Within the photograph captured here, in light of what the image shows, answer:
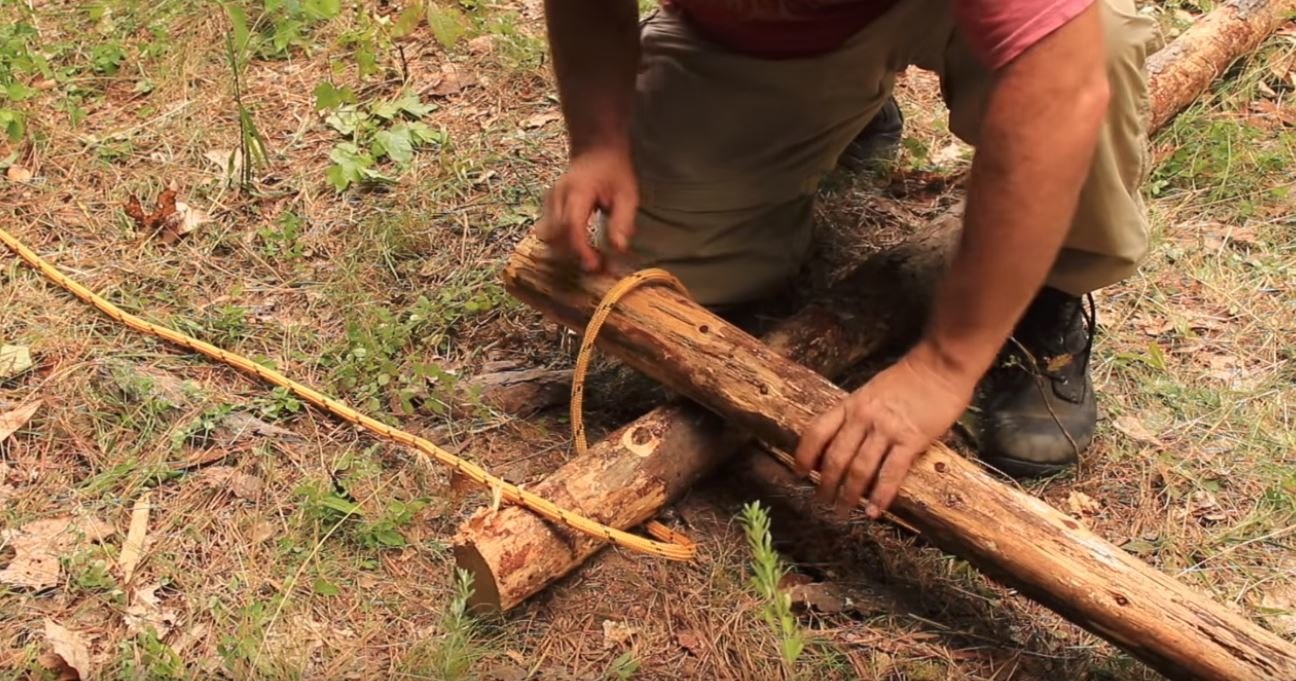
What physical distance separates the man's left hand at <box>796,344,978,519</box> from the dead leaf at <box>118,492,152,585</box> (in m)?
1.10

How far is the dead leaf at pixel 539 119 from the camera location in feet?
9.74

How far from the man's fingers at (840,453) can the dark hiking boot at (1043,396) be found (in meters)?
0.50

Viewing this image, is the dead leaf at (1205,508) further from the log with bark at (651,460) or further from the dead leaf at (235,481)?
the dead leaf at (235,481)

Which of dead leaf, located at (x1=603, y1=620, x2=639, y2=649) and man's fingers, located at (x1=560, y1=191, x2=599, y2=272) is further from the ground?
man's fingers, located at (x1=560, y1=191, x2=599, y2=272)

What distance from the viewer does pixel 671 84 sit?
2242mm

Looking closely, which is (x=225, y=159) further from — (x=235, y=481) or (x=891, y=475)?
(x=891, y=475)

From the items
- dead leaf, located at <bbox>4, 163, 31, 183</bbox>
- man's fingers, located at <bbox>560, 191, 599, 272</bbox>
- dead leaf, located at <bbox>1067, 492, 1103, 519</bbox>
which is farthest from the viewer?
dead leaf, located at <bbox>4, 163, 31, 183</bbox>

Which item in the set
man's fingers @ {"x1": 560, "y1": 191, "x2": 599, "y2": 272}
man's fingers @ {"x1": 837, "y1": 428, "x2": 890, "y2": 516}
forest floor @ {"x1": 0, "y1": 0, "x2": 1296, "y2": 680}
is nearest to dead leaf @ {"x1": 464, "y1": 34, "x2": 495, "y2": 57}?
forest floor @ {"x1": 0, "y1": 0, "x2": 1296, "y2": 680}

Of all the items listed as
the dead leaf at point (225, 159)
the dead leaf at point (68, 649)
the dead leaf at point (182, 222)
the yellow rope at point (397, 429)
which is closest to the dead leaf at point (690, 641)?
the yellow rope at point (397, 429)

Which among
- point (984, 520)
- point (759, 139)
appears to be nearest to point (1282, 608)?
point (984, 520)

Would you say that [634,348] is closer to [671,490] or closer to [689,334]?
[689,334]

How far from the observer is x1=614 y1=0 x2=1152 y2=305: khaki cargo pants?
2.05 meters

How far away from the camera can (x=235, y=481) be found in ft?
6.63

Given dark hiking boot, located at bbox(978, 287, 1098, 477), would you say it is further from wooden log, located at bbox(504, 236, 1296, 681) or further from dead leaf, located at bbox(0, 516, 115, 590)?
dead leaf, located at bbox(0, 516, 115, 590)
